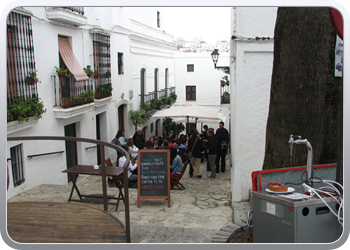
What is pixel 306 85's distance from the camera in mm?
3955

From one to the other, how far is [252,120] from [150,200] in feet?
9.04

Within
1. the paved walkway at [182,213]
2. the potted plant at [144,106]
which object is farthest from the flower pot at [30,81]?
the potted plant at [144,106]

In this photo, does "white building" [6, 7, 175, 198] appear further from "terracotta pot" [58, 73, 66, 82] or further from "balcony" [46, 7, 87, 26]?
"terracotta pot" [58, 73, 66, 82]

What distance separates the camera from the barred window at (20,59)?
592 cm

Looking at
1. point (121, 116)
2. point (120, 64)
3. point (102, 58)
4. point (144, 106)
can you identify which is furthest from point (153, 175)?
point (144, 106)

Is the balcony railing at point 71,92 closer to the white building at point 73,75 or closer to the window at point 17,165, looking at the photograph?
the white building at point 73,75

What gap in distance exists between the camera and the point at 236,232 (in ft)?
15.1

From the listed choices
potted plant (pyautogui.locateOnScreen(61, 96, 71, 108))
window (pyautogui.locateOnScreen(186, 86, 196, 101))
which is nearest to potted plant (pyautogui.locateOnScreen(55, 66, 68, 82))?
potted plant (pyautogui.locateOnScreen(61, 96, 71, 108))

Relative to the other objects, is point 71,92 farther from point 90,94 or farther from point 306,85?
point 306,85

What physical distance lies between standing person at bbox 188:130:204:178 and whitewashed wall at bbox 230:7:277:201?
9.48 ft

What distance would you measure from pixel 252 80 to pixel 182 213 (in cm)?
273

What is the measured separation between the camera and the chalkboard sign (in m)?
6.74

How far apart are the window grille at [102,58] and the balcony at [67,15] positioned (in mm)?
1599
